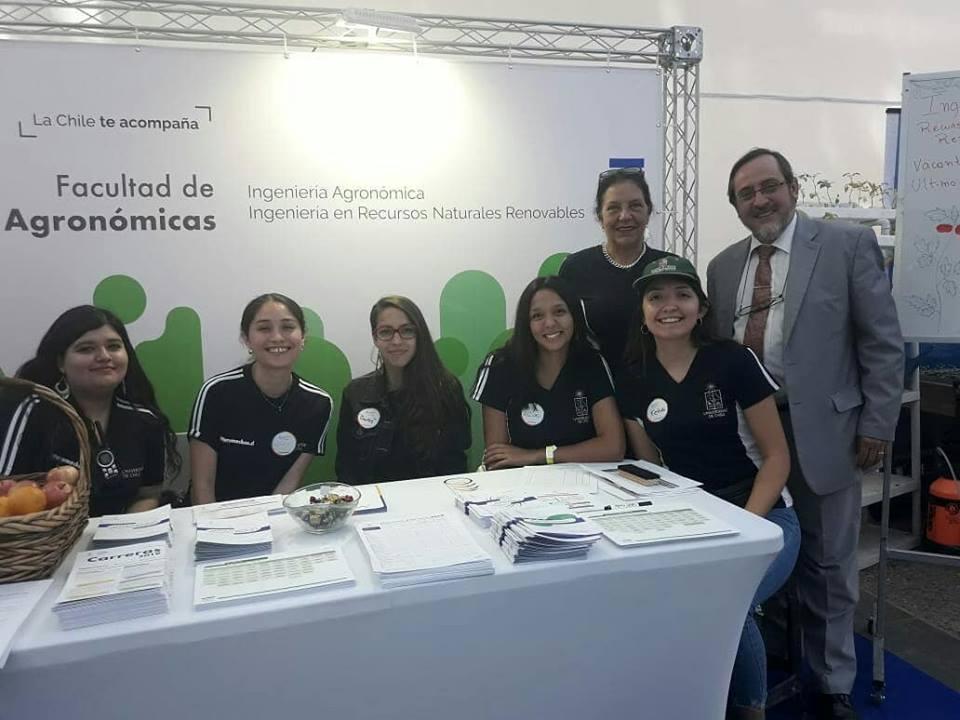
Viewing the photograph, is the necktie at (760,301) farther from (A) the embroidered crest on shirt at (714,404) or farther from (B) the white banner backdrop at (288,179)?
(B) the white banner backdrop at (288,179)

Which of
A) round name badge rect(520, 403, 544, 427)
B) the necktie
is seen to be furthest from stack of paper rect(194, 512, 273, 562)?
the necktie

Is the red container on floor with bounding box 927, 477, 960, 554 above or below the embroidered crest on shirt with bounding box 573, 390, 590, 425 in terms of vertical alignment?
below

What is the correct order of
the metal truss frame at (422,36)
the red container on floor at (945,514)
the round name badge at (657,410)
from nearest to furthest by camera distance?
the round name badge at (657,410), the metal truss frame at (422,36), the red container on floor at (945,514)

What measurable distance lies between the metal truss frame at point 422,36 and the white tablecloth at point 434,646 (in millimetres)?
1803

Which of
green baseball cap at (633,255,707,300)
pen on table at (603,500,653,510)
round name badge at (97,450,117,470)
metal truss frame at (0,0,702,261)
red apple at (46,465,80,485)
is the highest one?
metal truss frame at (0,0,702,261)

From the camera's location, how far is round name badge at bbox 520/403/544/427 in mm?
2223

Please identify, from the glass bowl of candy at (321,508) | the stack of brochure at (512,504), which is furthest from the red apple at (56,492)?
the stack of brochure at (512,504)

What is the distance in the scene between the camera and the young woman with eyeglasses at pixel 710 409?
186 cm

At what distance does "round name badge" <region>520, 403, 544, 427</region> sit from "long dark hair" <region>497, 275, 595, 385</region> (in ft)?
0.25

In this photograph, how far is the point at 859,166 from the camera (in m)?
5.37

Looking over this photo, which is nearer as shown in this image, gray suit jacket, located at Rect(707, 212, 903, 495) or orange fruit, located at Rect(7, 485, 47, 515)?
orange fruit, located at Rect(7, 485, 47, 515)

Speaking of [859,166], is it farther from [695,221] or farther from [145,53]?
[145,53]

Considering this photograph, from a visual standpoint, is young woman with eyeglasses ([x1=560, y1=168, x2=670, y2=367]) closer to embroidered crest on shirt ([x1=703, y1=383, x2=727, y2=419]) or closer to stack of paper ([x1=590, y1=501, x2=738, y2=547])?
embroidered crest on shirt ([x1=703, y1=383, x2=727, y2=419])

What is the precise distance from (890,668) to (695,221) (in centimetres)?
181
